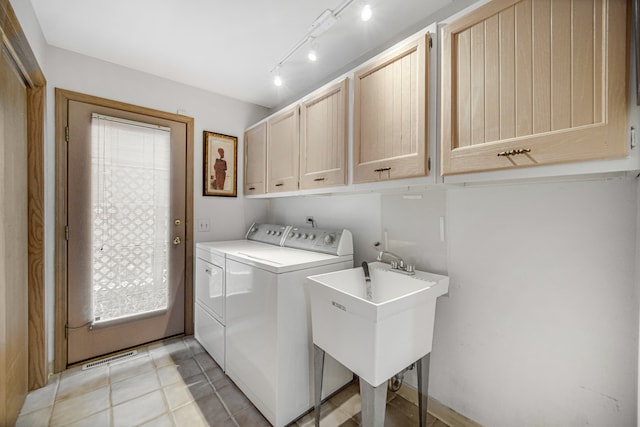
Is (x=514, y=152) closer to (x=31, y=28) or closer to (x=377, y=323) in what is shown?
(x=377, y=323)

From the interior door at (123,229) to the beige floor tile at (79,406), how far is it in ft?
1.53

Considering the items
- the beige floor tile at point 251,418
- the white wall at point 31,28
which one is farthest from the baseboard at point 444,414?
the white wall at point 31,28

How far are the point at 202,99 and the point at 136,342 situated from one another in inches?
90.3

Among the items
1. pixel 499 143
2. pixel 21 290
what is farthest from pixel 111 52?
pixel 499 143

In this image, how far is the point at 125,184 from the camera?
219 centimetres

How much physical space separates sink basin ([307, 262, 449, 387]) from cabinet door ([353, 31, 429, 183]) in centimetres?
60

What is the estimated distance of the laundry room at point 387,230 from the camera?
39.4 inches

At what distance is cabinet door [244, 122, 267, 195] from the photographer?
8.09 feet

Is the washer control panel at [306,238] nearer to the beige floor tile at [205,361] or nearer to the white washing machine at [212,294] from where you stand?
the white washing machine at [212,294]

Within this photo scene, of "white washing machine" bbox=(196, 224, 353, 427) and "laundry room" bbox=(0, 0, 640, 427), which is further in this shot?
"white washing machine" bbox=(196, 224, 353, 427)

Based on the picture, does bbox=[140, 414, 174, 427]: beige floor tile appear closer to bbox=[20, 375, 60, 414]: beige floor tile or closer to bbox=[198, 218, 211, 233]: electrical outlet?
bbox=[20, 375, 60, 414]: beige floor tile

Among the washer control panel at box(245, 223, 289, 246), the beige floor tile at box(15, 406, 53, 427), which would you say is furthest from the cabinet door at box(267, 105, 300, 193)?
the beige floor tile at box(15, 406, 53, 427)

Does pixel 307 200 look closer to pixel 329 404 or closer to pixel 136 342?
pixel 329 404

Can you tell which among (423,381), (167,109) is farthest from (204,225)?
(423,381)
